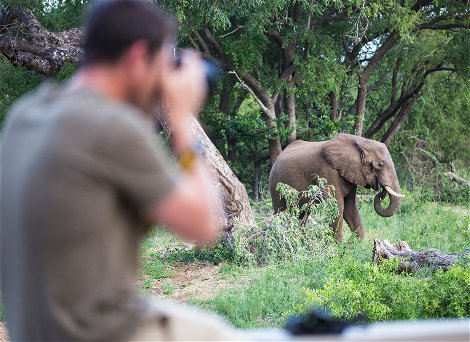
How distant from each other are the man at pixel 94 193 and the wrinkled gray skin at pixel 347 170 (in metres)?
11.2

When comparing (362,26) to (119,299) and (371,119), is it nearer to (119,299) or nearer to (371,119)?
(371,119)

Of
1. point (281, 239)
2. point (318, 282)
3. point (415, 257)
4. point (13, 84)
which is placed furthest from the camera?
point (13, 84)

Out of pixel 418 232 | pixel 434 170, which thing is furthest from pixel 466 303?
pixel 434 170

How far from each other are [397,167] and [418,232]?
452 inches

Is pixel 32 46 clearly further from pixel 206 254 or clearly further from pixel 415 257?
pixel 415 257

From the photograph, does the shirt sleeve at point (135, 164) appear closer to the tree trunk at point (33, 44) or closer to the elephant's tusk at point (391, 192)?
the tree trunk at point (33, 44)

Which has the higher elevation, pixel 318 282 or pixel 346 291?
pixel 346 291

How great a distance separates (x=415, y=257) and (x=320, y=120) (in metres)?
11.0

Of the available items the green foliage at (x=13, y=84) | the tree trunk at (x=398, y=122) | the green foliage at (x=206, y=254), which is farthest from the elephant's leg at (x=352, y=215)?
the tree trunk at (x=398, y=122)

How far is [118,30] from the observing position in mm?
2135

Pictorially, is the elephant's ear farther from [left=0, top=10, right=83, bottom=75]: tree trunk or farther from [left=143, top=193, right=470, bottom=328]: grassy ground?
[left=0, top=10, right=83, bottom=75]: tree trunk

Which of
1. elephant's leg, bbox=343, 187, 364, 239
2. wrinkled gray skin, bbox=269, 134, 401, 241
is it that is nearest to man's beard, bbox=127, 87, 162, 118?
wrinkled gray skin, bbox=269, 134, 401, 241

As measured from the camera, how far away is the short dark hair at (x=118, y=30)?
214 centimetres

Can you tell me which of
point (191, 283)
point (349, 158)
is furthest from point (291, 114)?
point (191, 283)
